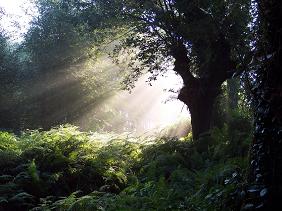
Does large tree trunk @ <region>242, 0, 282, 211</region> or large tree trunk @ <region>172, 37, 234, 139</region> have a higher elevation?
large tree trunk @ <region>172, 37, 234, 139</region>

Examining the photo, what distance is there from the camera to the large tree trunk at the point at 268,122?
3271mm

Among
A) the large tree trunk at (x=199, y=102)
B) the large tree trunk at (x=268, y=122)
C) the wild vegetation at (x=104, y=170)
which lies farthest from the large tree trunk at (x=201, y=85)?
the large tree trunk at (x=268, y=122)

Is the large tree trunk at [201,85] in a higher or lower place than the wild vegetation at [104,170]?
higher

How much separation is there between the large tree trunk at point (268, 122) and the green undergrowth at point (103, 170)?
1.59m

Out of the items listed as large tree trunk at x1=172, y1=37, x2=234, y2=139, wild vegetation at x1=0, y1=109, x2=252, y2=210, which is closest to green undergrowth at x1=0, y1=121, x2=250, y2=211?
wild vegetation at x1=0, y1=109, x2=252, y2=210

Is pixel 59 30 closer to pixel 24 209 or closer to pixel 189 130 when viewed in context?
pixel 189 130

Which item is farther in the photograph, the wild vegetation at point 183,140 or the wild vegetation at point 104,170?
the wild vegetation at point 104,170

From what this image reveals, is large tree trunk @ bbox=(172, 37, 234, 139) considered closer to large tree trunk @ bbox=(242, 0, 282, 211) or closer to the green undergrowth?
the green undergrowth

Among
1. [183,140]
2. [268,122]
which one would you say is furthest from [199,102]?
[268,122]

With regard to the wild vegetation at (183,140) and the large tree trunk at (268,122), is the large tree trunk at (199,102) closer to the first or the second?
the wild vegetation at (183,140)

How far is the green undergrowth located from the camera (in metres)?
5.90

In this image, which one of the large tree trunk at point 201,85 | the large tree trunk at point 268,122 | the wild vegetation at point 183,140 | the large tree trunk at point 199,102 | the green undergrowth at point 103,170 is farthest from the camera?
the large tree trunk at point 199,102

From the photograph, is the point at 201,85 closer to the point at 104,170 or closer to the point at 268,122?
the point at 104,170

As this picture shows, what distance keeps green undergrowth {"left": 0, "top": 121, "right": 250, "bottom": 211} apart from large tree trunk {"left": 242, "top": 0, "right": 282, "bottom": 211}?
159 centimetres
